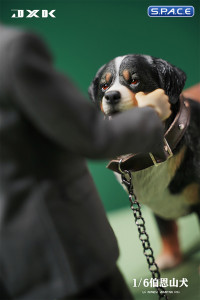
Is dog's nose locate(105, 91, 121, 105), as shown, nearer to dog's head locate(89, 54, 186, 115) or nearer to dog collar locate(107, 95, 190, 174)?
dog's head locate(89, 54, 186, 115)

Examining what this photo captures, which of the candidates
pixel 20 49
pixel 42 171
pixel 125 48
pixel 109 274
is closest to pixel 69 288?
pixel 109 274

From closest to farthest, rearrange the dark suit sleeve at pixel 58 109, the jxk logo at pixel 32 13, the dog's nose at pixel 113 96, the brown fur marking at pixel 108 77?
the dark suit sleeve at pixel 58 109 → the jxk logo at pixel 32 13 → the dog's nose at pixel 113 96 → the brown fur marking at pixel 108 77

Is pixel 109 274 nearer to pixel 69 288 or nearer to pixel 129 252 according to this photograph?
pixel 69 288

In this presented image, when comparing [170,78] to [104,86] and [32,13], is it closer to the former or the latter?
[104,86]

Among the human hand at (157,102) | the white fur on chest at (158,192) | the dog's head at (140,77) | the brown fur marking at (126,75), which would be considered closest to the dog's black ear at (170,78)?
the dog's head at (140,77)

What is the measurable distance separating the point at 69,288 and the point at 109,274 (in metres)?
0.08

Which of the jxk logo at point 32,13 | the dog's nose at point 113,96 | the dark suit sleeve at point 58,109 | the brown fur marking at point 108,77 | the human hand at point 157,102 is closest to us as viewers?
the dark suit sleeve at point 58,109

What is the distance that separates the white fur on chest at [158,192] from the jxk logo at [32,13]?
52cm

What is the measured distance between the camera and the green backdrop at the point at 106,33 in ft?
2.99

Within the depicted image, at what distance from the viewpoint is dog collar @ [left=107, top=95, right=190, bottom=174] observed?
85cm

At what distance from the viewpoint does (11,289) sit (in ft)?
1.94

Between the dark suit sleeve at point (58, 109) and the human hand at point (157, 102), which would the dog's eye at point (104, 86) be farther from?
the dark suit sleeve at point (58, 109)

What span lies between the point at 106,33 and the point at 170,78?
26cm

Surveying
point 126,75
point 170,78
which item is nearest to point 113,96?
point 126,75
